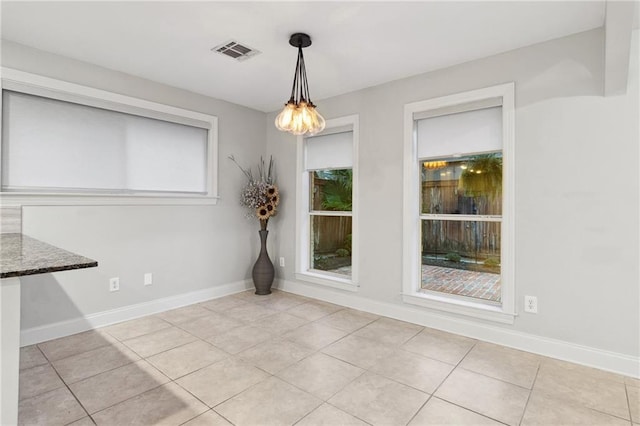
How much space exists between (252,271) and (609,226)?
3661 mm

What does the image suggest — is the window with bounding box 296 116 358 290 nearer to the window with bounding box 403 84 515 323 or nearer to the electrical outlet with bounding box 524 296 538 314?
the window with bounding box 403 84 515 323

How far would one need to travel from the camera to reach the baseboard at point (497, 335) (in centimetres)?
237

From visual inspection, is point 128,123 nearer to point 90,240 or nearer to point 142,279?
point 90,240

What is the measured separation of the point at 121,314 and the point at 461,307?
3.31 meters

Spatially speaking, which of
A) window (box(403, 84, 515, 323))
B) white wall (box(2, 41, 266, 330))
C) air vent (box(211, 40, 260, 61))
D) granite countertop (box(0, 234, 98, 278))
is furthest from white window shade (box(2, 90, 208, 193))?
window (box(403, 84, 515, 323))

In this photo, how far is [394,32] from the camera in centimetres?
254

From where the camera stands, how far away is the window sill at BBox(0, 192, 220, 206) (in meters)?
2.71

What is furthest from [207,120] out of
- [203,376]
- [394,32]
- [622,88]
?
[622,88]

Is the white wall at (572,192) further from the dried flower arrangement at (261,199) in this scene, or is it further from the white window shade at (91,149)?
the white window shade at (91,149)

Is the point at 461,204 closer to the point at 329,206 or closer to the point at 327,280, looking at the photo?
the point at 329,206

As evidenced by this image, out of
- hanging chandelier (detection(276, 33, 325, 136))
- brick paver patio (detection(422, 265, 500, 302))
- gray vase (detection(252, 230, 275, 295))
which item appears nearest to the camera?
hanging chandelier (detection(276, 33, 325, 136))

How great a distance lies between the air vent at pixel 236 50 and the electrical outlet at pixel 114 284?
2.38 metres

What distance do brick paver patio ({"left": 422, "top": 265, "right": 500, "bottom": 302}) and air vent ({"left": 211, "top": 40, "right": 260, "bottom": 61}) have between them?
264cm

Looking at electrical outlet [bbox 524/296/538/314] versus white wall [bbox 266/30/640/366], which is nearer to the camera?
white wall [bbox 266/30/640/366]
